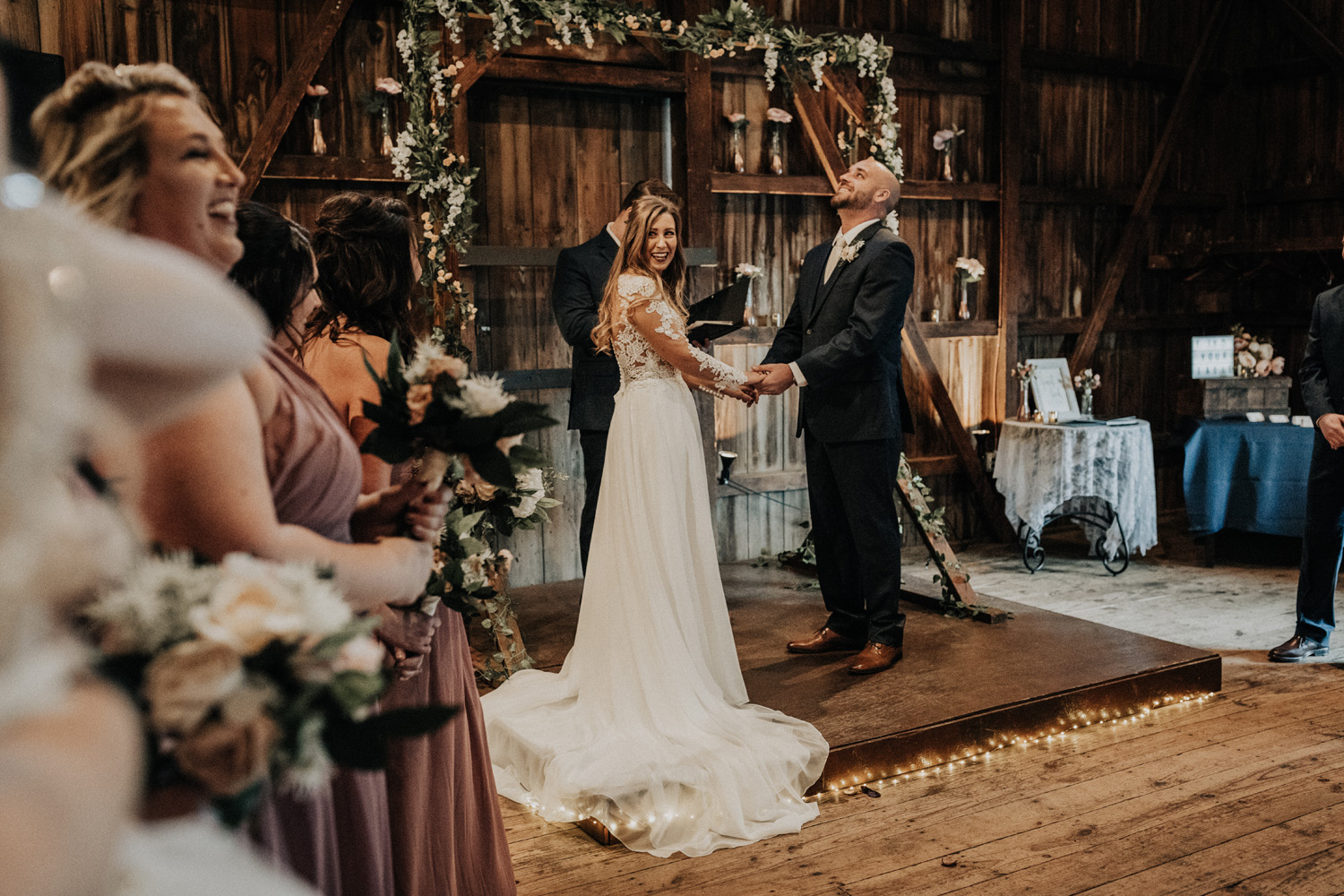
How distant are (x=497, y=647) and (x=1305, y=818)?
2740mm

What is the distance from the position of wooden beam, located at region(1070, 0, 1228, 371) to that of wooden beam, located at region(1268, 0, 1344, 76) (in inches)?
14.9

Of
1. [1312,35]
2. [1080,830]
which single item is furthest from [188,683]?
[1312,35]

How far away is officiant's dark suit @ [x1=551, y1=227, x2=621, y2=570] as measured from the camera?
14.6ft

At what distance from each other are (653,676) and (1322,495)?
2.92m

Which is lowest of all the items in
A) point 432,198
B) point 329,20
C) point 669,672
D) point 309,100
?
point 669,672

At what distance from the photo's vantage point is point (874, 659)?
3742 mm

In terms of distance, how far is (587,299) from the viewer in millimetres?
4516

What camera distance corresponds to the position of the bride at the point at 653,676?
279cm

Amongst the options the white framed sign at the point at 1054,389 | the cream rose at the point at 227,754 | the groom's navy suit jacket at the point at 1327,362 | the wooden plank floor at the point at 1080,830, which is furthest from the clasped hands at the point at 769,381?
the cream rose at the point at 227,754

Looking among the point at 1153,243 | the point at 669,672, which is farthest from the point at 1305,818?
the point at 1153,243

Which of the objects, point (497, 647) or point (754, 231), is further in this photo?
point (754, 231)

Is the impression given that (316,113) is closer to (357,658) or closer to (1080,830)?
(1080,830)

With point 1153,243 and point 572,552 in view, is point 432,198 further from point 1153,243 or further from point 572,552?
point 1153,243

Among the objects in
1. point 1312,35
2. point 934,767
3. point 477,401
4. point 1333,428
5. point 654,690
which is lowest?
point 934,767
